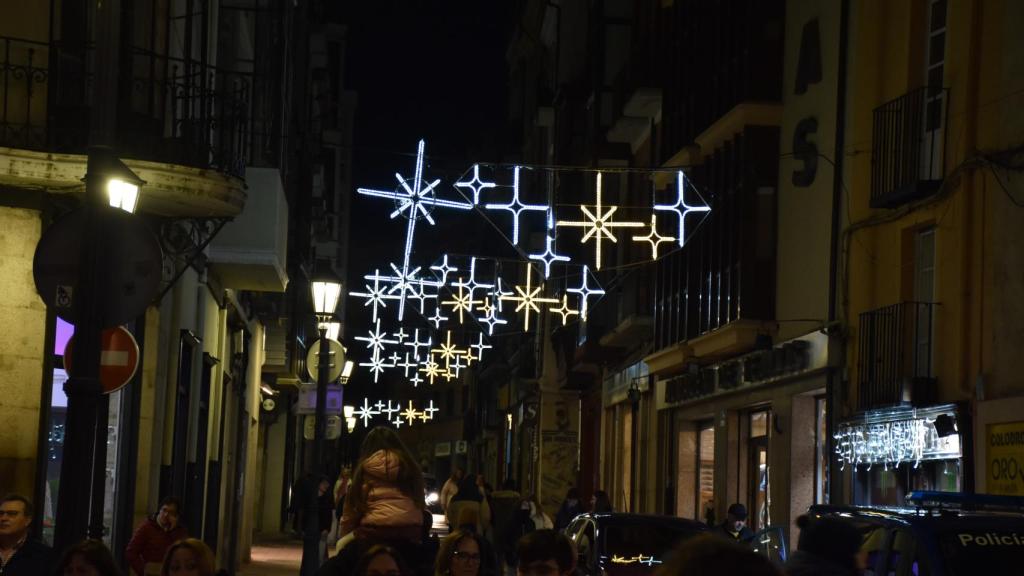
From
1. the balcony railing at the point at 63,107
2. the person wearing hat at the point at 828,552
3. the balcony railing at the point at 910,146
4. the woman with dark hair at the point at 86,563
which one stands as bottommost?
the woman with dark hair at the point at 86,563

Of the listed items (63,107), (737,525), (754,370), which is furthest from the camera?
(754,370)

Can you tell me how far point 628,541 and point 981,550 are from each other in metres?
7.97

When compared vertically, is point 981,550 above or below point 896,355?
below

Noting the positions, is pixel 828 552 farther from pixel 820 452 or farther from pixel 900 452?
pixel 820 452

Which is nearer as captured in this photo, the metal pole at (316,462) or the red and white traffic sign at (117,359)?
the red and white traffic sign at (117,359)

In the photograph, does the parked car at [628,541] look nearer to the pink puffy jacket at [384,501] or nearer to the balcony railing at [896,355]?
the balcony railing at [896,355]

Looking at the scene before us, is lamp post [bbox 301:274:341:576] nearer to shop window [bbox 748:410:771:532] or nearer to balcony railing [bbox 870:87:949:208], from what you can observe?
balcony railing [bbox 870:87:949:208]

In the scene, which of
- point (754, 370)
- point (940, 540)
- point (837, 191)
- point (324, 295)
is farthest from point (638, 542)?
point (754, 370)

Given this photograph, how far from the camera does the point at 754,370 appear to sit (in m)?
28.7

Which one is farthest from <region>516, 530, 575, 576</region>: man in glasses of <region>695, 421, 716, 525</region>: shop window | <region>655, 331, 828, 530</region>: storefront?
<region>695, 421, 716, 525</region>: shop window

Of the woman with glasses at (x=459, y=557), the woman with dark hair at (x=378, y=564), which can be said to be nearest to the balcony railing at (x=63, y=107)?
the woman with glasses at (x=459, y=557)

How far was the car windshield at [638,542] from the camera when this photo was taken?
16.8 meters

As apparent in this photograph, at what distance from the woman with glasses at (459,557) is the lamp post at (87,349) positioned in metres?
1.95

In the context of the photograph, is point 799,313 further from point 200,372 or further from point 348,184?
point 348,184
